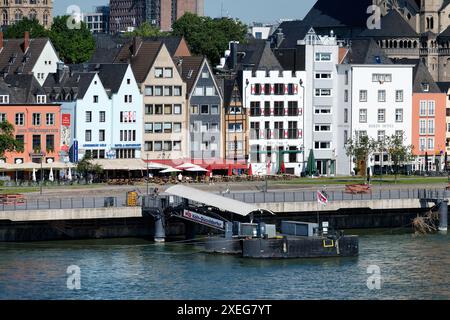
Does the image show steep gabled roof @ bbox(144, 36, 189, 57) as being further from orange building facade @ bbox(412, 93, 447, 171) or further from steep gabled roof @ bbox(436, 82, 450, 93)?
steep gabled roof @ bbox(436, 82, 450, 93)

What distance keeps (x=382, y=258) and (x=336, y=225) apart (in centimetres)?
1501

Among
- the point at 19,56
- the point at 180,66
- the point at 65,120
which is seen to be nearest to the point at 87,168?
the point at 65,120

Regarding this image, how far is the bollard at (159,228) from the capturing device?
346 ft

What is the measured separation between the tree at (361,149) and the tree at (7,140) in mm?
29916

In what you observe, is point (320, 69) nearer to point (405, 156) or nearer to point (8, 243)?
point (405, 156)

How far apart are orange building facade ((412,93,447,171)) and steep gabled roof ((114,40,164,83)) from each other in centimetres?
2513

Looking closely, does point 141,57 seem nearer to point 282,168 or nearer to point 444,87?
point 282,168

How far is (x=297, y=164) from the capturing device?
151000mm

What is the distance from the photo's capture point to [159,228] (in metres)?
106

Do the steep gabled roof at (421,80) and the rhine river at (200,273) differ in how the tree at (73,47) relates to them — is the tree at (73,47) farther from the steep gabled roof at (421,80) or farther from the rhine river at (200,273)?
the rhine river at (200,273)

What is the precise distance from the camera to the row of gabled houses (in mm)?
141000

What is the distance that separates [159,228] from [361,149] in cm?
4595

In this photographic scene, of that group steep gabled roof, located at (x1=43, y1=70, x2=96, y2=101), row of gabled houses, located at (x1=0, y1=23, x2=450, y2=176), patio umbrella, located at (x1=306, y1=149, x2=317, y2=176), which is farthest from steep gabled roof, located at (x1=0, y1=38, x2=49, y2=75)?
patio umbrella, located at (x1=306, y1=149, x2=317, y2=176)
